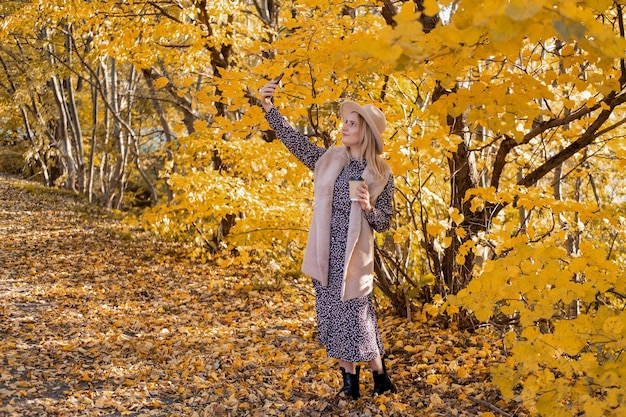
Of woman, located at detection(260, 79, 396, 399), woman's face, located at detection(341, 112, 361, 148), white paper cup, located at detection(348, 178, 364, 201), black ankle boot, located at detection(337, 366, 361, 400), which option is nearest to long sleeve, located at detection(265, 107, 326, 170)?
woman, located at detection(260, 79, 396, 399)

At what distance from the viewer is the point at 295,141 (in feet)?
10.8

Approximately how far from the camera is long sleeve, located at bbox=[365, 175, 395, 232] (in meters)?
3.08

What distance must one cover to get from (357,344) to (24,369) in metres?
2.24

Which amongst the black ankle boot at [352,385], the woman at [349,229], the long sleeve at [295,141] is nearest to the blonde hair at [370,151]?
the woman at [349,229]

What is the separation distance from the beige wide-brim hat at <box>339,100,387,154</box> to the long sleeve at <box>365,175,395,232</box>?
221 mm

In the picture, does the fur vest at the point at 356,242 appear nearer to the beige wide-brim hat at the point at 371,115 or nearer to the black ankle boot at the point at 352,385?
the beige wide-brim hat at the point at 371,115

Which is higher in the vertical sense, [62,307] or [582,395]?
[582,395]

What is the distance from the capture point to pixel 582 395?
1785mm

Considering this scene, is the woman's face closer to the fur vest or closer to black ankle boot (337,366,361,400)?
the fur vest

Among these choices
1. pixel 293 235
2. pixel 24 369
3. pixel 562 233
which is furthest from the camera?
pixel 293 235

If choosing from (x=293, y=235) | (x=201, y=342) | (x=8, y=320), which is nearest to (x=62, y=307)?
(x=8, y=320)


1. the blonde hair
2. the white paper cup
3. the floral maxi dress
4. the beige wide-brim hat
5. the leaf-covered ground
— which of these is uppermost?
the beige wide-brim hat

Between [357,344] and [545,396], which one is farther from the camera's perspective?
[357,344]

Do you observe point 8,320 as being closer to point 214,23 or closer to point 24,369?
point 24,369
